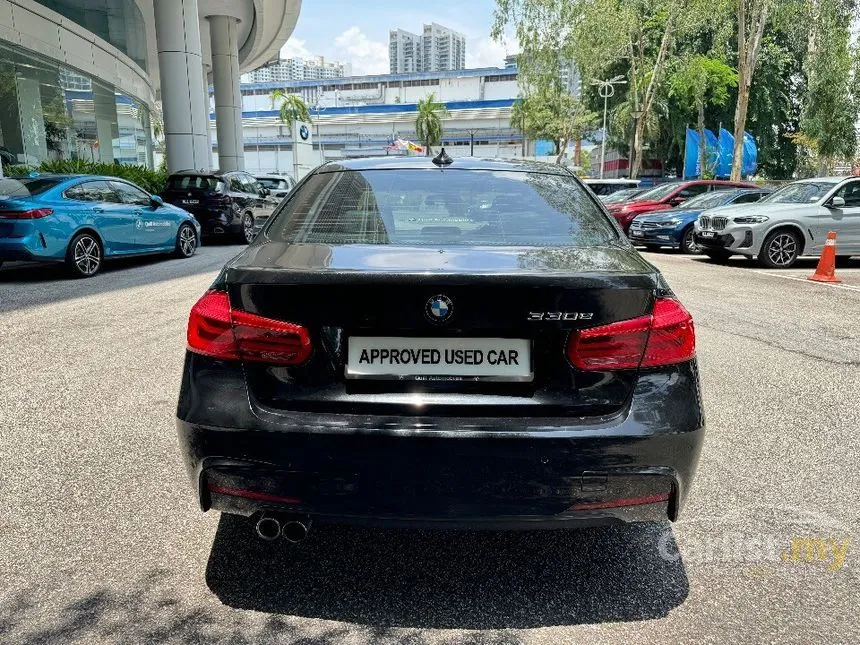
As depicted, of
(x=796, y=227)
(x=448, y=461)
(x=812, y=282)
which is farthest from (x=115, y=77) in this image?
(x=448, y=461)

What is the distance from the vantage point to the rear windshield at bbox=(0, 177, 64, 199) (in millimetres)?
9352

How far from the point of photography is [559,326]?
85.0 inches

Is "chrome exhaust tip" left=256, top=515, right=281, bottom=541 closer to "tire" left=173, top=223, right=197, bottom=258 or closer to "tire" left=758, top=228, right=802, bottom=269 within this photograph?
"tire" left=173, top=223, right=197, bottom=258

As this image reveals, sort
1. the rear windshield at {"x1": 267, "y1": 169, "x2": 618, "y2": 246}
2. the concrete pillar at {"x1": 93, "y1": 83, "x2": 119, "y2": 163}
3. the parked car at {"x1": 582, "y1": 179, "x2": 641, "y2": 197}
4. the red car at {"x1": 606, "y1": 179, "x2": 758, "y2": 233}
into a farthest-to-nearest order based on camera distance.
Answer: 1. the concrete pillar at {"x1": 93, "y1": 83, "x2": 119, "y2": 163}
2. the parked car at {"x1": 582, "y1": 179, "x2": 641, "y2": 197}
3. the red car at {"x1": 606, "y1": 179, "x2": 758, "y2": 233}
4. the rear windshield at {"x1": 267, "y1": 169, "x2": 618, "y2": 246}

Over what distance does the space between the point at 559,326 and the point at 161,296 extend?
7428 mm

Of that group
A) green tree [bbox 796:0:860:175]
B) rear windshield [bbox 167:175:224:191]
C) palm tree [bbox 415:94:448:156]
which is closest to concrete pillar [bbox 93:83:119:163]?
Result: rear windshield [bbox 167:175:224:191]

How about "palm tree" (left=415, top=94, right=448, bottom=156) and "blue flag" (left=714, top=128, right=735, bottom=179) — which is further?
"palm tree" (left=415, top=94, right=448, bottom=156)

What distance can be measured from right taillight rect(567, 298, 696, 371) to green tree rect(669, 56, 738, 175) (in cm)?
3119

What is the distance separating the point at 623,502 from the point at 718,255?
42.8 ft

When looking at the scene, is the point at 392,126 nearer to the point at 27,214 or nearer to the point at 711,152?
the point at 711,152

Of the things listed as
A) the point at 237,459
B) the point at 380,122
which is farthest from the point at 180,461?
the point at 380,122

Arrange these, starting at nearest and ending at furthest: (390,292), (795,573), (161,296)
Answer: (390,292) < (795,573) < (161,296)

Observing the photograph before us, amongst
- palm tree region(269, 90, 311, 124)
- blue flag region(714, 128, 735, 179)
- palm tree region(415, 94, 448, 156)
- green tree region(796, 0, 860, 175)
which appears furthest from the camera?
palm tree region(415, 94, 448, 156)

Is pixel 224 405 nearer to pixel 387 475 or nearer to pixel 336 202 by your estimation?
pixel 387 475
